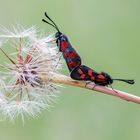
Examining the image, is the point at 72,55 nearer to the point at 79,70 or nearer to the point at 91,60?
the point at 79,70

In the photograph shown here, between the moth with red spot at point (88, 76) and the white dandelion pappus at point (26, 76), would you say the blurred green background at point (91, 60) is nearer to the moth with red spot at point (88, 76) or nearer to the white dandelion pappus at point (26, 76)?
the white dandelion pappus at point (26, 76)

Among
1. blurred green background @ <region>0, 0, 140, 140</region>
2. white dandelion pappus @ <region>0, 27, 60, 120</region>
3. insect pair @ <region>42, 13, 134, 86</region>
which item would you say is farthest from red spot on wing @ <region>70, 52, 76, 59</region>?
blurred green background @ <region>0, 0, 140, 140</region>

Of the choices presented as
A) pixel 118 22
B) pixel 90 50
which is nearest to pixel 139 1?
pixel 118 22

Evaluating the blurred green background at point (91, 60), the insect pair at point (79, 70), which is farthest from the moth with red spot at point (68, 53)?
the blurred green background at point (91, 60)

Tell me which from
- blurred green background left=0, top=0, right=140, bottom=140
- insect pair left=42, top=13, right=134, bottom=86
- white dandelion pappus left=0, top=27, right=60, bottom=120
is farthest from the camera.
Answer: blurred green background left=0, top=0, right=140, bottom=140

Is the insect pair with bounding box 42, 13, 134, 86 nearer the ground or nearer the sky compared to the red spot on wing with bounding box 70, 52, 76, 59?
nearer the ground

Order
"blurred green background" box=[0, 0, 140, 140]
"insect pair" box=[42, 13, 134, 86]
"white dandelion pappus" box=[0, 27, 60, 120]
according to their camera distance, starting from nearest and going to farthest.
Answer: "insect pair" box=[42, 13, 134, 86]
"white dandelion pappus" box=[0, 27, 60, 120]
"blurred green background" box=[0, 0, 140, 140]

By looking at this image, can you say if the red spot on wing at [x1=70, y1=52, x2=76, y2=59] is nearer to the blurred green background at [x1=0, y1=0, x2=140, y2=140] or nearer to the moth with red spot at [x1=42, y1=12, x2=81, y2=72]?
the moth with red spot at [x1=42, y1=12, x2=81, y2=72]

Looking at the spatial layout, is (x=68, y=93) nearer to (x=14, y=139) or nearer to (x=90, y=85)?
(x=14, y=139)

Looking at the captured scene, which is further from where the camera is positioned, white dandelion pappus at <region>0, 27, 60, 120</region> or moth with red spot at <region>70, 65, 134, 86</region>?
white dandelion pappus at <region>0, 27, 60, 120</region>
